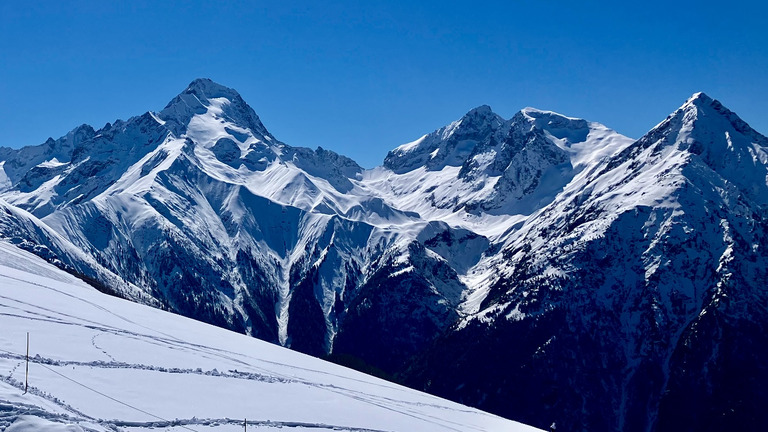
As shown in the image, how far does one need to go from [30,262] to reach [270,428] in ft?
283

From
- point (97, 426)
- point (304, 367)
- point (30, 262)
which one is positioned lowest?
point (97, 426)

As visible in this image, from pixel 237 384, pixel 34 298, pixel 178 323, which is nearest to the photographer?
pixel 237 384

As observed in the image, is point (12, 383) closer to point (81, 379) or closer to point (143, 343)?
point (81, 379)

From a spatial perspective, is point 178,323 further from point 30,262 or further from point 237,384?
point 30,262

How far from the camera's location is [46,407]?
114 feet

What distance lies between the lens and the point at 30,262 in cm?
11650

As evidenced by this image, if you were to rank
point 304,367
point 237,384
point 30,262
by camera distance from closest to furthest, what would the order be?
point 237,384
point 304,367
point 30,262

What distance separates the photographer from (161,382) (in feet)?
157

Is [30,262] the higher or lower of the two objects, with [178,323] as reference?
higher

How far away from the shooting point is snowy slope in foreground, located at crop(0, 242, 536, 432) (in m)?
38.8

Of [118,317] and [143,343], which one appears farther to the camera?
[118,317]

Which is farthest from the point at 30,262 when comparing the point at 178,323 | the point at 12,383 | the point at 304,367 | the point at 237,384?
the point at 12,383

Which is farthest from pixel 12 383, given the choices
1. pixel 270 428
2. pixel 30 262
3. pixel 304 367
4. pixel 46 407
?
pixel 30 262

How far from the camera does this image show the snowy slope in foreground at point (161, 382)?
38.8 metres
